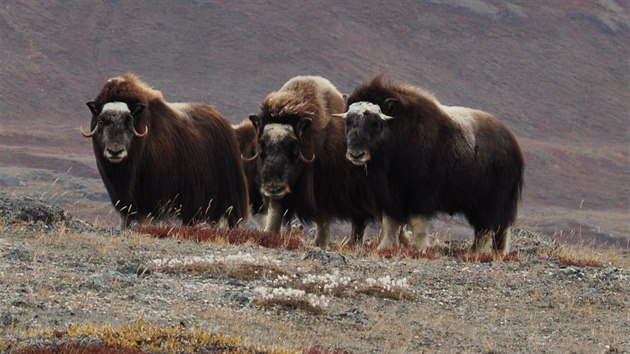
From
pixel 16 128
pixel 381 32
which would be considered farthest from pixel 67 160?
pixel 381 32

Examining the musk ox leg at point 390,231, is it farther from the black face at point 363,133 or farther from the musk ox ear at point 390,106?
the musk ox ear at point 390,106

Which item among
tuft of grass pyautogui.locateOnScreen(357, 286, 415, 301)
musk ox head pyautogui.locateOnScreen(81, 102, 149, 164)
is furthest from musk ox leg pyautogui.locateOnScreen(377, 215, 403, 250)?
tuft of grass pyautogui.locateOnScreen(357, 286, 415, 301)

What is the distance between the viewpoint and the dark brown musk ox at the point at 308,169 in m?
13.4

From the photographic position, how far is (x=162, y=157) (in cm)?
1432

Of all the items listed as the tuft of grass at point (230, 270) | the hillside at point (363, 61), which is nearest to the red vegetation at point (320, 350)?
the tuft of grass at point (230, 270)

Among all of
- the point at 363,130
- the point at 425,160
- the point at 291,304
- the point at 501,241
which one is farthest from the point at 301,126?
the point at 291,304

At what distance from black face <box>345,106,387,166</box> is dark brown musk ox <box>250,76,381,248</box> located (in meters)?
0.38

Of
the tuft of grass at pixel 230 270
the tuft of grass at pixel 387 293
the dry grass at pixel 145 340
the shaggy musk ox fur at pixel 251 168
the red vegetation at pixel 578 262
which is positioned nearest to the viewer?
the dry grass at pixel 145 340

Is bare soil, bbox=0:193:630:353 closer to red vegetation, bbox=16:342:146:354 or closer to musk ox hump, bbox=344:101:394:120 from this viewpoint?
red vegetation, bbox=16:342:146:354

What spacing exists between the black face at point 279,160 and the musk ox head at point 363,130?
0.54 meters

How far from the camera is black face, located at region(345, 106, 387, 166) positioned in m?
13.1

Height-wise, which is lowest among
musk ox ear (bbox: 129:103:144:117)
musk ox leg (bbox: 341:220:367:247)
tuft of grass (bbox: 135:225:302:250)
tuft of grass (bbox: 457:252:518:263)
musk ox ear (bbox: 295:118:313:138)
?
musk ox leg (bbox: 341:220:367:247)

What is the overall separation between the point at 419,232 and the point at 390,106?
1258 mm

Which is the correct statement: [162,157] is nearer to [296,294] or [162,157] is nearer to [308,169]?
[308,169]
